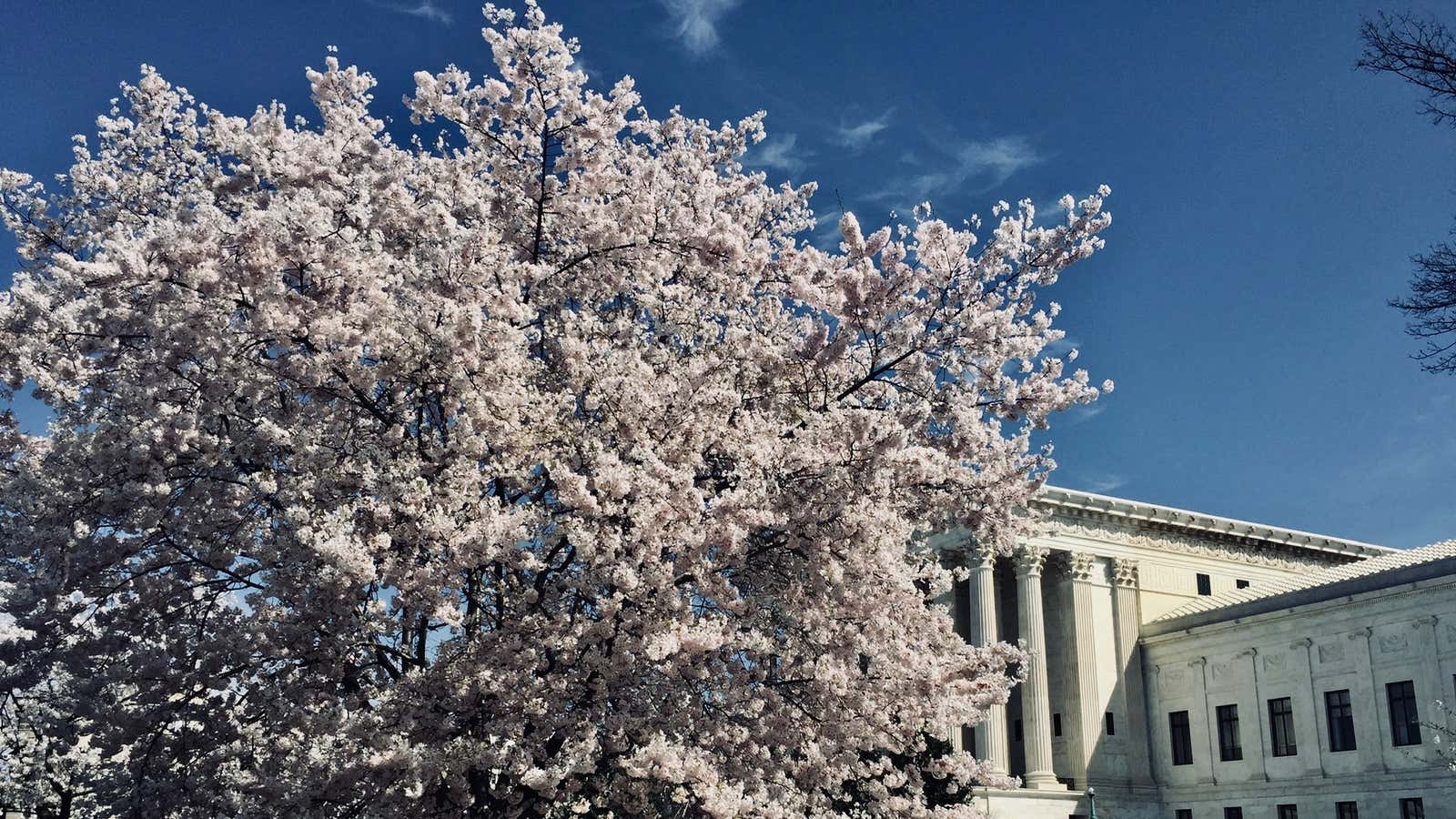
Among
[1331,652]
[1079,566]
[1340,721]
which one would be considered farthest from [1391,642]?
[1079,566]

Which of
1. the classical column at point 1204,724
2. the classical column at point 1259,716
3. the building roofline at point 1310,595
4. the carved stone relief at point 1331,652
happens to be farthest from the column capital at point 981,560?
the carved stone relief at point 1331,652

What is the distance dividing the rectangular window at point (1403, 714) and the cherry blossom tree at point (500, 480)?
3481 centimetres

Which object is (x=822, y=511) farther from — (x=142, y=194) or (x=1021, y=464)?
(x=142, y=194)

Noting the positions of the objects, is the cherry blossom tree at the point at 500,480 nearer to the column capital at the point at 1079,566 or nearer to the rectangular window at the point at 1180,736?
the column capital at the point at 1079,566

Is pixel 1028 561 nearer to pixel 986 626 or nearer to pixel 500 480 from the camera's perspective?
pixel 986 626

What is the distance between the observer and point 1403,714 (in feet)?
139

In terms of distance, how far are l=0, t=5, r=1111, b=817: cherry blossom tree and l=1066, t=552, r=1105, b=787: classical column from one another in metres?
40.2

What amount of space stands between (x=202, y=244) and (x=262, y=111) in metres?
3.37

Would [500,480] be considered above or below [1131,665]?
below

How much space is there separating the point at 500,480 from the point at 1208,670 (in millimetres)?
47580

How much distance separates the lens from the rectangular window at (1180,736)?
172 ft

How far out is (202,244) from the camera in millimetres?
11820

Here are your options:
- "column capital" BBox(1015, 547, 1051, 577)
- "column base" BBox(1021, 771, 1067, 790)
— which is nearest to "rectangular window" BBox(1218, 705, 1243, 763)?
"column base" BBox(1021, 771, 1067, 790)

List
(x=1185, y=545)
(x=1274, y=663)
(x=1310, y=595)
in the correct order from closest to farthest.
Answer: (x=1310, y=595)
(x=1274, y=663)
(x=1185, y=545)
